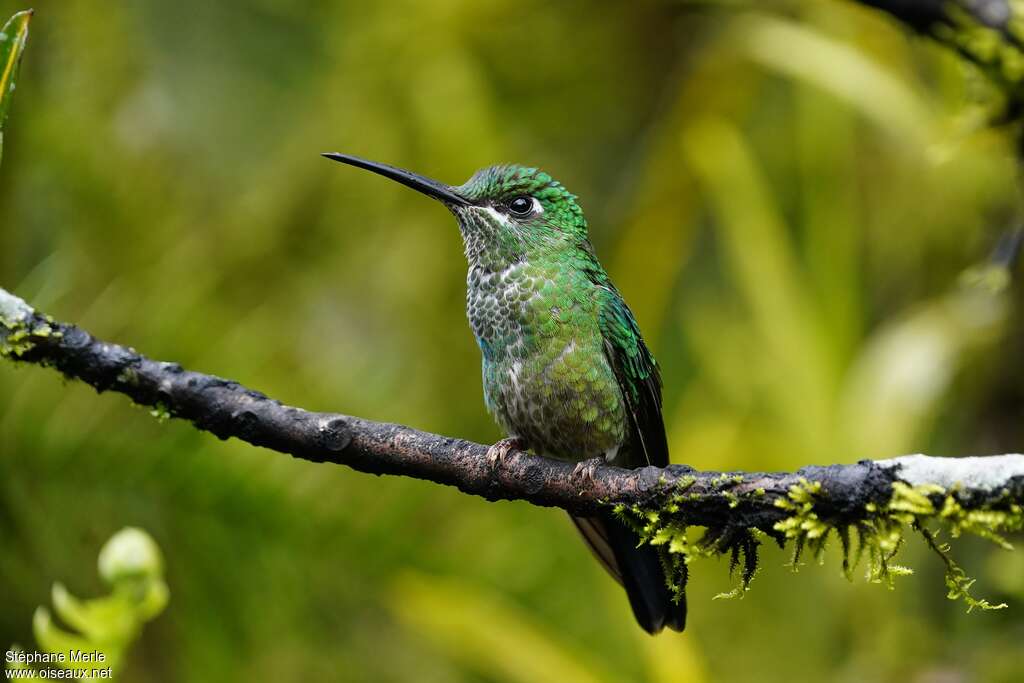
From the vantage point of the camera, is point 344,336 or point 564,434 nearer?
point 564,434

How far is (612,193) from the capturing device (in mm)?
5121

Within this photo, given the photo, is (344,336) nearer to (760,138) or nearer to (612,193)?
(612,193)

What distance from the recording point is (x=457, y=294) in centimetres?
445

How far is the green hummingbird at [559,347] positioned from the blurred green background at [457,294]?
3.00 feet

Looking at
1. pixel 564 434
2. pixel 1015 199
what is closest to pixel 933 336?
pixel 1015 199

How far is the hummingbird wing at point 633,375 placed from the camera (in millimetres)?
2400

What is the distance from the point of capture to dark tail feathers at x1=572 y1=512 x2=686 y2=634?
2385 mm

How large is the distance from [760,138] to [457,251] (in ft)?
5.49

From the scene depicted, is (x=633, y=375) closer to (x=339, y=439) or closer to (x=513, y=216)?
(x=513, y=216)

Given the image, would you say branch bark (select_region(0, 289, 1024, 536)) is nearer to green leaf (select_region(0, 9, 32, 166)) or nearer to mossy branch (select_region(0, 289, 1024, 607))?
mossy branch (select_region(0, 289, 1024, 607))

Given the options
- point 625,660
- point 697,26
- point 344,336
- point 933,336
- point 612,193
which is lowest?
point 625,660

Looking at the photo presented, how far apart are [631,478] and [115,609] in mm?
820

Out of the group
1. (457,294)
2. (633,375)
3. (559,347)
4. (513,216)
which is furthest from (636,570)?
(457,294)

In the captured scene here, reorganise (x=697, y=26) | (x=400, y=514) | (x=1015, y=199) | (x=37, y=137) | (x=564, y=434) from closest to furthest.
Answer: (x=564, y=434) < (x=400, y=514) < (x=37, y=137) < (x=1015, y=199) < (x=697, y=26)
